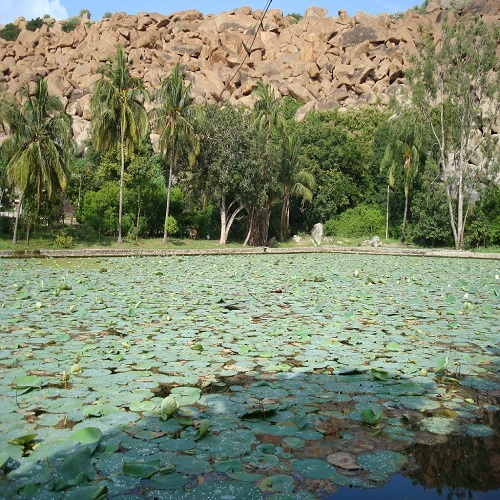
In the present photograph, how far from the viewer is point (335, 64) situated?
50.5 m

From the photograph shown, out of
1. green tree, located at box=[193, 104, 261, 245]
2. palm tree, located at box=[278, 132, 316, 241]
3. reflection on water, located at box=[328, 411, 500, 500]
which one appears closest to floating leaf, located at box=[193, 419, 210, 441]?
reflection on water, located at box=[328, 411, 500, 500]

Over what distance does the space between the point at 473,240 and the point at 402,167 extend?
558cm

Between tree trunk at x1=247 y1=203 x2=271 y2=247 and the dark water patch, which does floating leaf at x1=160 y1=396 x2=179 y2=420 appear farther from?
tree trunk at x1=247 y1=203 x2=271 y2=247

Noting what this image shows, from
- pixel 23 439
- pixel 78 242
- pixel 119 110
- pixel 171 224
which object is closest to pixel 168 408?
pixel 23 439

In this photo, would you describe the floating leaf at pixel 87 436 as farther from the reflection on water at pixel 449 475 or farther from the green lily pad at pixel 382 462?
the green lily pad at pixel 382 462

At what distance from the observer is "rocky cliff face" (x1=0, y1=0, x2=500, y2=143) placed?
46.8 m

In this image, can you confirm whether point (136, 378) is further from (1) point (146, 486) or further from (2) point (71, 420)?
(1) point (146, 486)

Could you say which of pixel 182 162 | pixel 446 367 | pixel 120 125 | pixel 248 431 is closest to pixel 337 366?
pixel 446 367

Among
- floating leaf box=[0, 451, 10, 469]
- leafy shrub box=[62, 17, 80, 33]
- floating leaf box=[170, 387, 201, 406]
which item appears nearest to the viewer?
floating leaf box=[0, 451, 10, 469]

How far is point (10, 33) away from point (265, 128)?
5329cm

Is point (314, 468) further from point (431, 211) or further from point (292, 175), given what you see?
point (431, 211)

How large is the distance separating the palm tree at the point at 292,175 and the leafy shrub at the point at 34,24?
55250mm

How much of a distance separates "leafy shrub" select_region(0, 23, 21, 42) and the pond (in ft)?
227

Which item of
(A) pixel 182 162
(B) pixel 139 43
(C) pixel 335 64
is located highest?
(B) pixel 139 43
